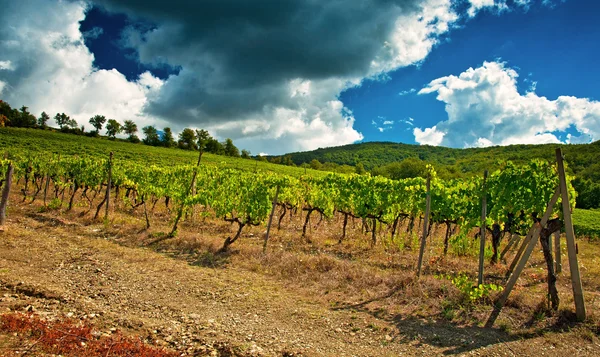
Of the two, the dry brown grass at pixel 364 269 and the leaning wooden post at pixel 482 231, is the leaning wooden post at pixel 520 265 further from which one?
the leaning wooden post at pixel 482 231

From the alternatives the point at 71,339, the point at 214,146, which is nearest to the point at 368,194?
the point at 71,339

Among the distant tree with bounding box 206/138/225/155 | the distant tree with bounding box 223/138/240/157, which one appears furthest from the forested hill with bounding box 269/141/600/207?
the distant tree with bounding box 206/138/225/155

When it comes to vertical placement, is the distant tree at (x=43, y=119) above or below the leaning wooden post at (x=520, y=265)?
above

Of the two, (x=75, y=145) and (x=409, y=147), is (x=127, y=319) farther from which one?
(x=409, y=147)

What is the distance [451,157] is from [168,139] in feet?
336

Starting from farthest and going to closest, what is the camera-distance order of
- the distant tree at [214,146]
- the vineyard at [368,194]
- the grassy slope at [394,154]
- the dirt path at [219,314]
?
the grassy slope at [394,154] < the distant tree at [214,146] < the vineyard at [368,194] < the dirt path at [219,314]

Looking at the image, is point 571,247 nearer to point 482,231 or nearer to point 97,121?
point 482,231

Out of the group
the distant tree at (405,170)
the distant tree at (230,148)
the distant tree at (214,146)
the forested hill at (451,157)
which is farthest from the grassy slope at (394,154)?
the distant tree at (214,146)

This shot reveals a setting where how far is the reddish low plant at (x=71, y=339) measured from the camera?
13.5ft

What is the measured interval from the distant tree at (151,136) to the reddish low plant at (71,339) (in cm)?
8195

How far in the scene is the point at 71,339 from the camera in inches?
172

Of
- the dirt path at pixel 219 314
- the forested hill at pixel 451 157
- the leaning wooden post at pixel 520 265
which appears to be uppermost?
the forested hill at pixel 451 157

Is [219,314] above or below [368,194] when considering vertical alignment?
below

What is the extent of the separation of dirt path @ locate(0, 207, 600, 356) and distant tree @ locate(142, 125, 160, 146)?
257 ft
